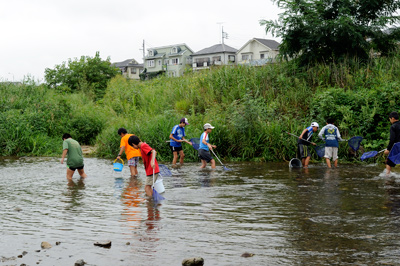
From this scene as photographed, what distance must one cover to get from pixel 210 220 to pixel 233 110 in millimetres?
13176

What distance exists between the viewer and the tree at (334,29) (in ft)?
69.8

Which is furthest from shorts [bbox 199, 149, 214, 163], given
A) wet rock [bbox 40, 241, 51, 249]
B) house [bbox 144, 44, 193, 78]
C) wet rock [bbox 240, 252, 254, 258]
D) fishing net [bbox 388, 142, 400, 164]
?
house [bbox 144, 44, 193, 78]

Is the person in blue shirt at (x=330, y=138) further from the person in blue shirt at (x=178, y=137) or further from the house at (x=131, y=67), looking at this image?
the house at (x=131, y=67)

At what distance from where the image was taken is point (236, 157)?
1836 centimetres

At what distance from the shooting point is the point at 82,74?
44.5m

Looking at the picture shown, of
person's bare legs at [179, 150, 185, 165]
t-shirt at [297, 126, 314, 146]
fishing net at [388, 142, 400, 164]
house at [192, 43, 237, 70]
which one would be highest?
house at [192, 43, 237, 70]

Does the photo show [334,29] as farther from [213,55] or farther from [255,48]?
[213,55]

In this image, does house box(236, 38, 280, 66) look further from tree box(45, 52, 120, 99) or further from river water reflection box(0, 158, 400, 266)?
river water reflection box(0, 158, 400, 266)

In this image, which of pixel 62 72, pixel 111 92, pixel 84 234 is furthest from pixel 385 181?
pixel 62 72

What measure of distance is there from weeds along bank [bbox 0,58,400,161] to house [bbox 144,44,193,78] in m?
51.6

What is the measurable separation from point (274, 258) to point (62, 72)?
4348 cm

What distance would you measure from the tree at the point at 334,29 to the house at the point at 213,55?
4823cm

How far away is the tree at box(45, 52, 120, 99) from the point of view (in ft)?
146

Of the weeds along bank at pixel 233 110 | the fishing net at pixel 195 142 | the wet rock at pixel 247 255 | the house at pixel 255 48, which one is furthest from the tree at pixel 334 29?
the house at pixel 255 48
